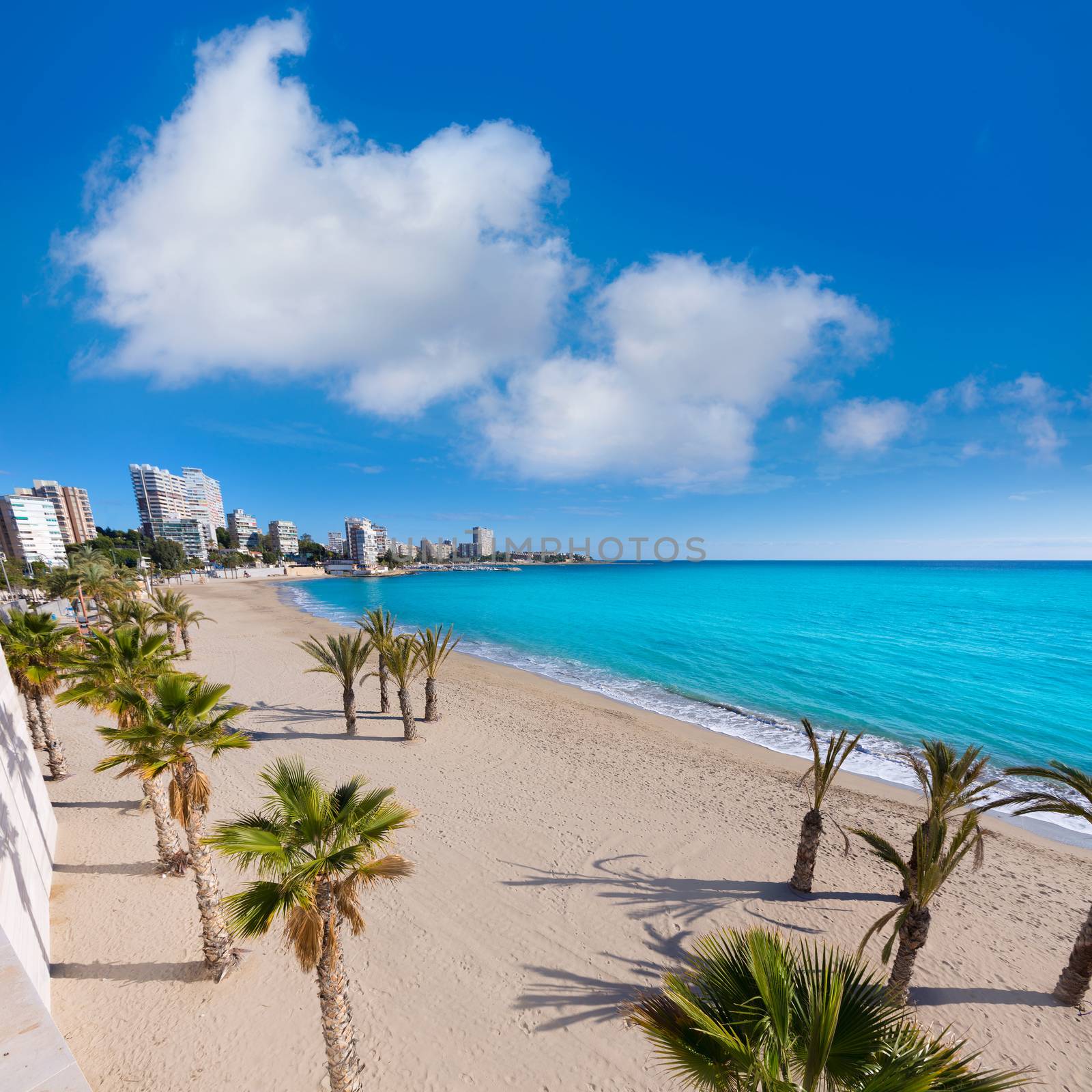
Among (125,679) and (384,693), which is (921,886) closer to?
(125,679)

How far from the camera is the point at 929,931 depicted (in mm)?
9273

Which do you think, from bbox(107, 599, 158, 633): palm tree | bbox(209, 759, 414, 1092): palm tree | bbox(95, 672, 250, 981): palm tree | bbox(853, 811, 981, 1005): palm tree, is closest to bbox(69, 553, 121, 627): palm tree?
bbox(107, 599, 158, 633): palm tree

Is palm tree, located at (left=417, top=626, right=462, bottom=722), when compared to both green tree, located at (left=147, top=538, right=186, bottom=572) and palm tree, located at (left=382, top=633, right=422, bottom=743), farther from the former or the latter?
green tree, located at (left=147, top=538, right=186, bottom=572)

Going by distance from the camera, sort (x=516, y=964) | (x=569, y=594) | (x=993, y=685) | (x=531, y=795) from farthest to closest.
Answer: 1. (x=569, y=594)
2. (x=993, y=685)
3. (x=531, y=795)
4. (x=516, y=964)

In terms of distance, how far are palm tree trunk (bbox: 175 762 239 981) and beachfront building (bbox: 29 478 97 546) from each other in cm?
21211

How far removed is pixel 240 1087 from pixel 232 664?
29.6m

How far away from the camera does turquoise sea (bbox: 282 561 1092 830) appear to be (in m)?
22.1

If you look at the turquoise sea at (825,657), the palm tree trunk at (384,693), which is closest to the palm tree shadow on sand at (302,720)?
the palm tree trunk at (384,693)

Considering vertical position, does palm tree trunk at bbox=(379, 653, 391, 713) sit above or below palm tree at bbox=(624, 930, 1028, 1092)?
below

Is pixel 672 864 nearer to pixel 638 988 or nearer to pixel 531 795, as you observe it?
pixel 638 988

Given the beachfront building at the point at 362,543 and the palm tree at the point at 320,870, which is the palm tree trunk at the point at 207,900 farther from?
the beachfront building at the point at 362,543

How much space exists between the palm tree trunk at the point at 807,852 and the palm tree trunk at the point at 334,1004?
905 centimetres

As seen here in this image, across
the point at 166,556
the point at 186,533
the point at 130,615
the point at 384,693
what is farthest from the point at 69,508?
the point at 384,693

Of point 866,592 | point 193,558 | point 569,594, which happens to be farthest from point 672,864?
point 193,558
